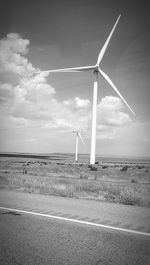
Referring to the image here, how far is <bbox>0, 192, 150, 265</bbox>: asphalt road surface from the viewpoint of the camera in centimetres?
416

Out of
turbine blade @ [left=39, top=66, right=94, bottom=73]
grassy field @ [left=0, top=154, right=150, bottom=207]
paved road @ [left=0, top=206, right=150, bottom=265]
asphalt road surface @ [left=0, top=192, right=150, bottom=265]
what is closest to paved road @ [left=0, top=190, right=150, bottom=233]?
asphalt road surface @ [left=0, top=192, right=150, bottom=265]

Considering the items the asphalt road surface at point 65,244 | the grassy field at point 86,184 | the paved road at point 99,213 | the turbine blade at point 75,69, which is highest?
the turbine blade at point 75,69

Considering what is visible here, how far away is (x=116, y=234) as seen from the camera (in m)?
5.52

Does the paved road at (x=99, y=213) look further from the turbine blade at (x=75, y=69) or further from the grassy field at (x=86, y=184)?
the turbine blade at (x=75, y=69)

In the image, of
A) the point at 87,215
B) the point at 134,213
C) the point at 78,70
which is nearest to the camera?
the point at 87,215

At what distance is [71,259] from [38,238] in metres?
1.15

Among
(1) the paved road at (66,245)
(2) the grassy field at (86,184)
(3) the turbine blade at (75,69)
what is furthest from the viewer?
(3) the turbine blade at (75,69)

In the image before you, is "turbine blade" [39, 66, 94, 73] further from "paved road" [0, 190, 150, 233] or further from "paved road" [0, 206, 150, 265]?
"paved road" [0, 206, 150, 265]

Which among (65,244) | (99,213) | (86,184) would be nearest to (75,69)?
(86,184)

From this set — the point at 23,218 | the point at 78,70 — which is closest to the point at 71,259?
the point at 23,218

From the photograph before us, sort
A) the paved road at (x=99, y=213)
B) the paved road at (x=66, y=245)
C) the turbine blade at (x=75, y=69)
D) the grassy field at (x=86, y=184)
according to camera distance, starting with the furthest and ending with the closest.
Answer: the turbine blade at (x=75, y=69) → the grassy field at (x=86, y=184) → the paved road at (x=99, y=213) → the paved road at (x=66, y=245)

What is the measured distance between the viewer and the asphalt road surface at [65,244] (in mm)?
4164

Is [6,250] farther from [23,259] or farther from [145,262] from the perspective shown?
[145,262]

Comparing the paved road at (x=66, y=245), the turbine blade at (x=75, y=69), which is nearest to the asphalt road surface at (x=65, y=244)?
the paved road at (x=66, y=245)
